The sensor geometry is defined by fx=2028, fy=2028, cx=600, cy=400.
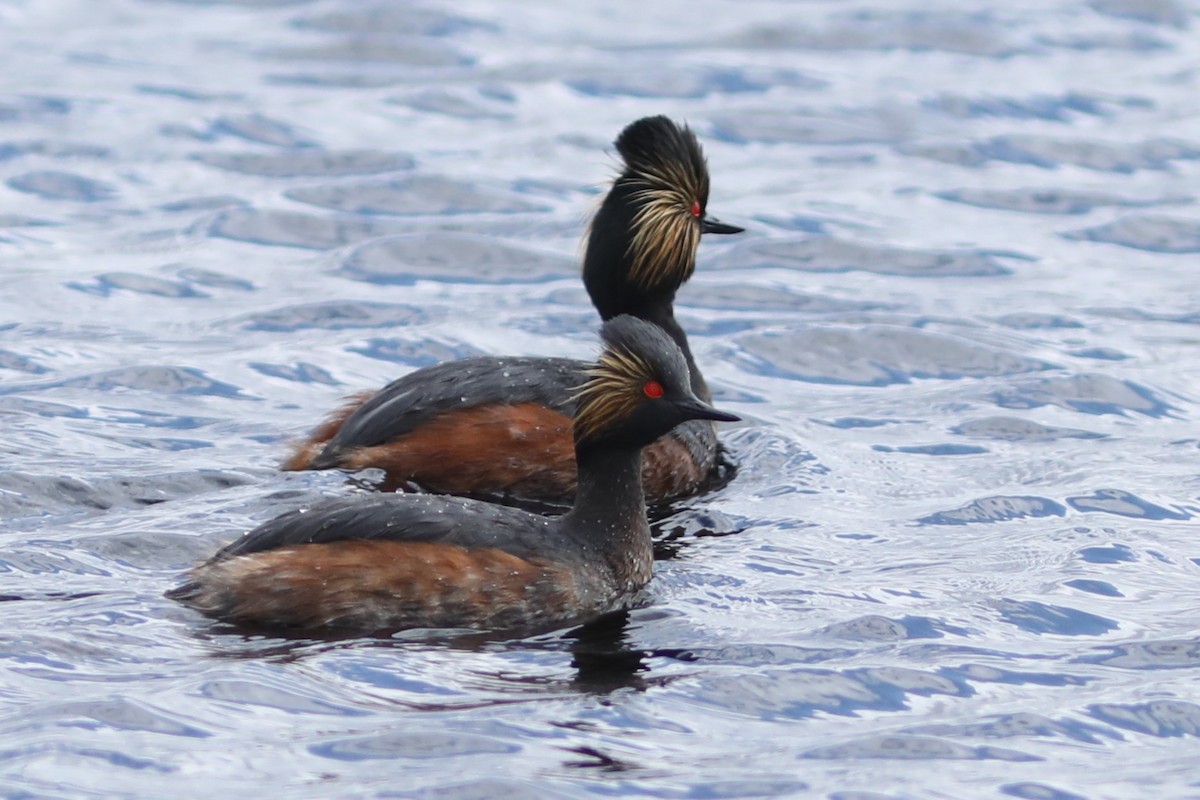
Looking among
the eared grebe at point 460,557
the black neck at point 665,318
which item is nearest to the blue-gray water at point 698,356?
the eared grebe at point 460,557

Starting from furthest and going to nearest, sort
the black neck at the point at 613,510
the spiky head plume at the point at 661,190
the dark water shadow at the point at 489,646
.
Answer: the spiky head plume at the point at 661,190 → the black neck at the point at 613,510 → the dark water shadow at the point at 489,646

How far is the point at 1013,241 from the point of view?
15617 millimetres

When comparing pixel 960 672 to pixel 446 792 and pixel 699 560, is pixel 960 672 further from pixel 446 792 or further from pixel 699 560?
pixel 446 792

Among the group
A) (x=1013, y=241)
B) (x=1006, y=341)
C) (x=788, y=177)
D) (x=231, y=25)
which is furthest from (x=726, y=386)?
(x=231, y=25)

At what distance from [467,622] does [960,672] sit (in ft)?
6.22

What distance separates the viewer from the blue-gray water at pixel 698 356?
277 inches

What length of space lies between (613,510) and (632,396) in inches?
19.3

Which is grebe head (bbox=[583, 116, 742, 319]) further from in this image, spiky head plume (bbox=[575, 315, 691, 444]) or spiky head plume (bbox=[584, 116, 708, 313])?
spiky head plume (bbox=[575, 315, 691, 444])

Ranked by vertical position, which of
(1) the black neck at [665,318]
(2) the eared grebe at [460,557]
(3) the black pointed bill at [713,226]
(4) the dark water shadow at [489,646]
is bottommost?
(4) the dark water shadow at [489,646]

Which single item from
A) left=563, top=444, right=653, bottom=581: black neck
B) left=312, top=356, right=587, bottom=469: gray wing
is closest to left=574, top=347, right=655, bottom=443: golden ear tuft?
A: left=563, top=444, right=653, bottom=581: black neck

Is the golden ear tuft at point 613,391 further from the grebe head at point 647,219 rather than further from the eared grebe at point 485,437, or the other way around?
the grebe head at point 647,219

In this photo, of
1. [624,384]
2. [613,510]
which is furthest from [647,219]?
[613,510]

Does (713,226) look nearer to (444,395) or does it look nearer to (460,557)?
(444,395)

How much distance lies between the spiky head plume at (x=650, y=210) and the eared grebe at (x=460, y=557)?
7.35ft
